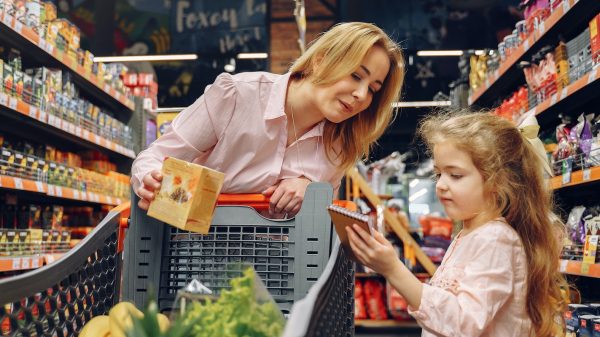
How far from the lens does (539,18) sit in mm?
3498

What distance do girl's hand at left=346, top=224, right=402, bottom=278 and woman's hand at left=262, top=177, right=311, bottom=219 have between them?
0.96 feet

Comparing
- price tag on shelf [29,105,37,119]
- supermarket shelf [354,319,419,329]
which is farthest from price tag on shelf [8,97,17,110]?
supermarket shelf [354,319,419,329]

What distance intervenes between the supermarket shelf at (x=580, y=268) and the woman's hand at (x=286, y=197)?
4.97ft

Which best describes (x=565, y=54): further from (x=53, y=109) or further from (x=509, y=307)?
(x=53, y=109)

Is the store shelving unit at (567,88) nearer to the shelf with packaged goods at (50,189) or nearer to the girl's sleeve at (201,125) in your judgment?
the girl's sleeve at (201,125)

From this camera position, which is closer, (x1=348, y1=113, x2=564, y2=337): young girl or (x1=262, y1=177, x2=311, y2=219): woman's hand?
(x1=348, y1=113, x2=564, y2=337): young girl

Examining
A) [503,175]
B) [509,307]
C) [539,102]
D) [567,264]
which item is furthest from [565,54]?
[509,307]

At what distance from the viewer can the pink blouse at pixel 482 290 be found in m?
1.42

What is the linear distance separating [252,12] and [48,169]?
16.5ft

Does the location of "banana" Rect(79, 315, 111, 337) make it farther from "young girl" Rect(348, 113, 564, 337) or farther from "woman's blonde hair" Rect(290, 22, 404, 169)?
"woman's blonde hair" Rect(290, 22, 404, 169)

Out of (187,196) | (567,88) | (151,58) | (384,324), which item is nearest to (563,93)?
(567,88)

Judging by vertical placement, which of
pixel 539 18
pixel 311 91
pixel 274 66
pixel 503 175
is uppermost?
pixel 274 66

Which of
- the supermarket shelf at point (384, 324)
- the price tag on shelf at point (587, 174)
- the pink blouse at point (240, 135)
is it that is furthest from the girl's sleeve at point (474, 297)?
the supermarket shelf at point (384, 324)

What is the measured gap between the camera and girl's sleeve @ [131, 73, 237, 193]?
168 centimetres
